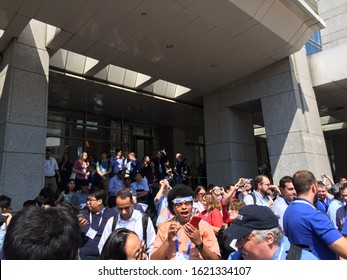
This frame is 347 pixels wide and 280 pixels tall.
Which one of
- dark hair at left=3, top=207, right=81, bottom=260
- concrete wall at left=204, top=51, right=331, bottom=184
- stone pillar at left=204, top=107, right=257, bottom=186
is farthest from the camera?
stone pillar at left=204, top=107, right=257, bottom=186

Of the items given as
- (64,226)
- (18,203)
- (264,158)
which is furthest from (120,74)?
(264,158)

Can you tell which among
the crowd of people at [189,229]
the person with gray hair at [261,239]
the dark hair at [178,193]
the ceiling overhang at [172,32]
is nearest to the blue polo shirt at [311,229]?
the crowd of people at [189,229]

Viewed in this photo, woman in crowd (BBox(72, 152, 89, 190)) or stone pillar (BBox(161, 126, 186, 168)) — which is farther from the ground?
stone pillar (BBox(161, 126, 186, 168))

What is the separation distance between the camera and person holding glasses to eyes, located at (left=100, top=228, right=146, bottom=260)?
2.20m

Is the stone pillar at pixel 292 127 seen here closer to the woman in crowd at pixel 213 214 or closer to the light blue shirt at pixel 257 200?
the light blue shirt at pixel 257 200

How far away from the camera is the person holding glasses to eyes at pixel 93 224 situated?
4.11 metres

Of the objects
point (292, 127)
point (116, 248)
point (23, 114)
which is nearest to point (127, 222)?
point (116, 248)

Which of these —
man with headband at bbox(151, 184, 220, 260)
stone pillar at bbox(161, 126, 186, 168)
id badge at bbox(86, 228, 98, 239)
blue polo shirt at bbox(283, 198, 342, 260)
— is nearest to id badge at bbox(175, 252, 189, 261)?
man with headband at bbox(151, 184, 220, 260)

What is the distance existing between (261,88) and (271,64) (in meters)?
1.01

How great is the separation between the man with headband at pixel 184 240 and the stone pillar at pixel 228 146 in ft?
30.2

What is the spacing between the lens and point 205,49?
32.5 ft

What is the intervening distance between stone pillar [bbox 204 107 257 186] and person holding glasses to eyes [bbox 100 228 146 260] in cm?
1022

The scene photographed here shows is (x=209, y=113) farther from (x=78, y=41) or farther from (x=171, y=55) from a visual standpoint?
(x=78, y=41)

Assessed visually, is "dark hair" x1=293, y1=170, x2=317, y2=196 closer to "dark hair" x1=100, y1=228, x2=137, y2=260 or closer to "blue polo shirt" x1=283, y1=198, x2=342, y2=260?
"blue polo shirt" x1=283, y1=198, x2=342, y2=260
